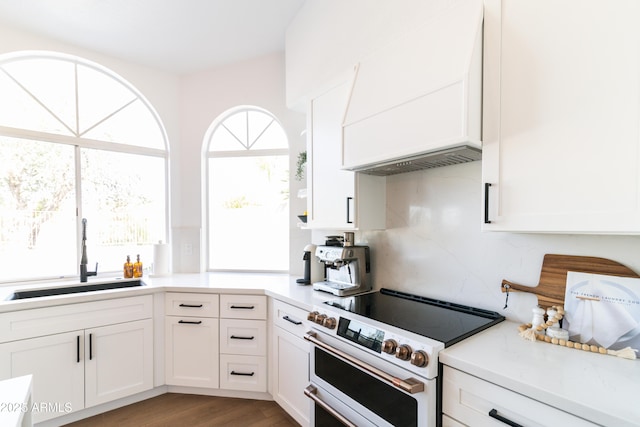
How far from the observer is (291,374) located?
197 centimetres

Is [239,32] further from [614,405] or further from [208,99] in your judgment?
[614,405]

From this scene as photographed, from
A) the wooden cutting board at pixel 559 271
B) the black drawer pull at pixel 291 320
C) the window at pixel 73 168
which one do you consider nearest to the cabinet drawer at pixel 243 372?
the black drawer pull at pixel 291 320

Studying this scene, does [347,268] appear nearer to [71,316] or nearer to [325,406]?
[325,406]

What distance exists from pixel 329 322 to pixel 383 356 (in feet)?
1.18

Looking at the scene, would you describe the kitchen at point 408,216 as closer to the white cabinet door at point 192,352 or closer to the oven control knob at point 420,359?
the oven control knob at point 420,359

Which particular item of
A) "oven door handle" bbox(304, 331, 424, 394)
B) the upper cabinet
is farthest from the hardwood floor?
the upper cabinet

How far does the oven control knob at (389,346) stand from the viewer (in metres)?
1.21

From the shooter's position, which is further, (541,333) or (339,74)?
(339,74)

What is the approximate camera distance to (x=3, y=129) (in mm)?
2346

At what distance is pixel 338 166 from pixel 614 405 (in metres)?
1.56

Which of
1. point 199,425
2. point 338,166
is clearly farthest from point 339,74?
point 199,425

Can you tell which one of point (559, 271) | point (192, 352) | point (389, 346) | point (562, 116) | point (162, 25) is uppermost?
point (162, 25)

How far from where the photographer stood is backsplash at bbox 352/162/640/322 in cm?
132

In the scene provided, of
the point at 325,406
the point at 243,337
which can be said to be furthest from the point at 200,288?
the point at 325,406
